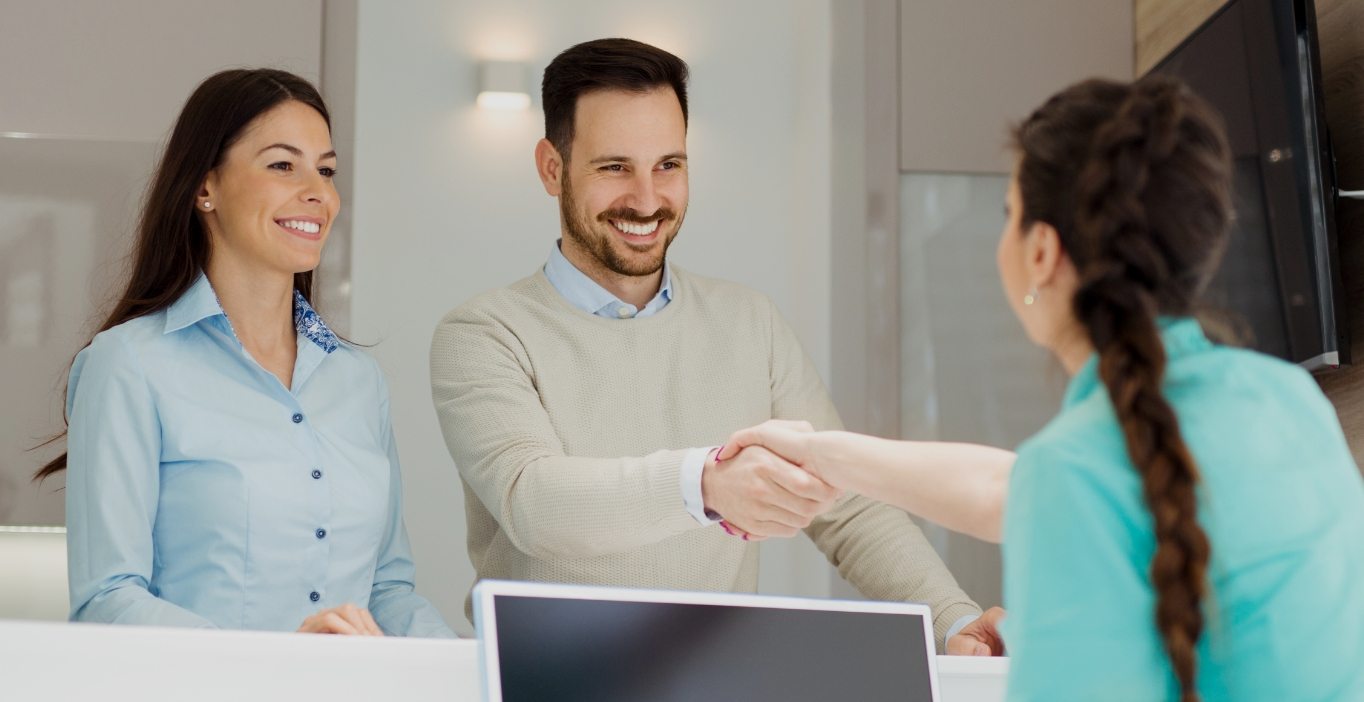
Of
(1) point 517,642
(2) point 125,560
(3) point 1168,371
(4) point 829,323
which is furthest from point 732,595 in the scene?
(4) point 829,323

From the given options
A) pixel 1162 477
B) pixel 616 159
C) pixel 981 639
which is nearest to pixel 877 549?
pixel 981 639

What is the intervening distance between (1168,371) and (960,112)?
3045 mm

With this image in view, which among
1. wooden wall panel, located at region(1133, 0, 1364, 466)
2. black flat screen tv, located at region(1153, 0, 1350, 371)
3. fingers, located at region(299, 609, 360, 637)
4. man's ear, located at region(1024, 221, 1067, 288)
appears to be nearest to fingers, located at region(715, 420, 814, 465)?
fingers, located at region(299, 609, 360, 637)

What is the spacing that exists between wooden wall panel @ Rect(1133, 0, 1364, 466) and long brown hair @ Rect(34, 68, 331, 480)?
78.4 inches

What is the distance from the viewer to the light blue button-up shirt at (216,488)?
1.94 m

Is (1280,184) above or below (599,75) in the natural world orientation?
below

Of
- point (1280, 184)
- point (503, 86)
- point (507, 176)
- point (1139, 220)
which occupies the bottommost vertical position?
point (1139, 220)

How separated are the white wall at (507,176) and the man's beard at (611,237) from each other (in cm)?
134

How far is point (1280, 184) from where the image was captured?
2701 millimetres

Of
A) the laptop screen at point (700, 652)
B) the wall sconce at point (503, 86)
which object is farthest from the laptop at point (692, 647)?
the wall sconce at point (503, 86)

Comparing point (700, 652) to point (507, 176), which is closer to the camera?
point (700, 652)

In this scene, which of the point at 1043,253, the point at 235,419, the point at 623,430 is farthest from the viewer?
the point at 623,430

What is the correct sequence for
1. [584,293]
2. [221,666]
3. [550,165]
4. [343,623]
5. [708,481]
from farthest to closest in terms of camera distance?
1. [550,165]
2. [584,293]
3. [708,481]
4. [343,623]
5. [221,666]

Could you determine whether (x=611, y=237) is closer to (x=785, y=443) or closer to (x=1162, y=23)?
(x=785, y=443)
